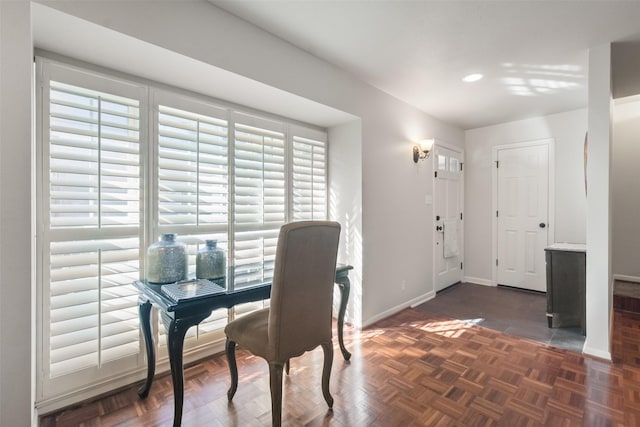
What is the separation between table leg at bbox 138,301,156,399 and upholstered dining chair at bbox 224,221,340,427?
0.55 meters

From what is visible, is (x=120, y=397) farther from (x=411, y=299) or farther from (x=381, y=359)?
(x=411, y=299)

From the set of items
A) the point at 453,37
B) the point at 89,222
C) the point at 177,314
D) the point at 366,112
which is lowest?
the point at 177,314

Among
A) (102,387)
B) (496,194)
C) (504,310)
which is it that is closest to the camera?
(102,387)

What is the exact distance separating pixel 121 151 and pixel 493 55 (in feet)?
9.61

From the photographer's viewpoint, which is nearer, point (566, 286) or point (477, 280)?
point (566, 286)

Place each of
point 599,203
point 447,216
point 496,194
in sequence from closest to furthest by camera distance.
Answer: point 599,203 → point 447,216 → point 496,194

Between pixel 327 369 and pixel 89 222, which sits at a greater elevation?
pixel 89 222

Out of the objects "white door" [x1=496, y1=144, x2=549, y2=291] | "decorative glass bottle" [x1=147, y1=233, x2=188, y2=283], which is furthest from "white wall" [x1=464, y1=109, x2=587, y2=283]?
"decorative glass bottle" [x1=147, y1=233, x2=188, y2=283]

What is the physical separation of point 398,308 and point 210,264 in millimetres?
2385

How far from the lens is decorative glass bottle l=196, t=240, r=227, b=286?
1.93 m

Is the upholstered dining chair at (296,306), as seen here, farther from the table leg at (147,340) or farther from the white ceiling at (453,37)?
the white ceiling at (453,37)

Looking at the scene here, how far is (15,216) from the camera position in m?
1.30

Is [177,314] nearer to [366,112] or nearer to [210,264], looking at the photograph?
[210,264]

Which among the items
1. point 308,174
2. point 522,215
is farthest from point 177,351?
point 522,215
